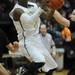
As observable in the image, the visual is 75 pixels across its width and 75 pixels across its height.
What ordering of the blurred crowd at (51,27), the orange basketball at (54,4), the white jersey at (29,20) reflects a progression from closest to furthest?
the orange basketball at (54,4) < the white jersey at (29,20) < the blurred crowd at (51,27)

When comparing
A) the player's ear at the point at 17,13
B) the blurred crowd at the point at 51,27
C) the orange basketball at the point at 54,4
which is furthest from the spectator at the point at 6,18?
the orange basketball at the point at 54,4

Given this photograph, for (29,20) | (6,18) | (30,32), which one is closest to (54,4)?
(29,20)

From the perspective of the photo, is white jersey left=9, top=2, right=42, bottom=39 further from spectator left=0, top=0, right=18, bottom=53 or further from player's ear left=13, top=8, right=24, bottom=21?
spectator left=0, top=0, right=18, bottom=53

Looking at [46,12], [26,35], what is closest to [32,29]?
[26,35]

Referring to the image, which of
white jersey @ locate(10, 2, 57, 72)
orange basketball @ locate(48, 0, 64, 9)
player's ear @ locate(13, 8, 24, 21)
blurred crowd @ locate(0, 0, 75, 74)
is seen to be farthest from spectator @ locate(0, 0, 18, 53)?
orange basketball @ locate(48, 0, 64, 9)

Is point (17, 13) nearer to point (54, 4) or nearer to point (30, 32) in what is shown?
point (30, 32)

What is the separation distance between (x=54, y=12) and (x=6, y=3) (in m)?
4.18

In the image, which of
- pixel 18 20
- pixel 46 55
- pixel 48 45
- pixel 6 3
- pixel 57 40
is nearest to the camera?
pixel 18 20

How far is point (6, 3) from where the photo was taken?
8961 mm

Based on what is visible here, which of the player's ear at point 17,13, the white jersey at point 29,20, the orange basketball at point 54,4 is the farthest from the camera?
the player's ear at point 17,13

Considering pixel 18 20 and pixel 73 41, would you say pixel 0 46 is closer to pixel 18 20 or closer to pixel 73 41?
pixel 18 20

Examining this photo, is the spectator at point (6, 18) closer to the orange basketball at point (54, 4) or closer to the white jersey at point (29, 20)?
the white jersey at point (29, 20)

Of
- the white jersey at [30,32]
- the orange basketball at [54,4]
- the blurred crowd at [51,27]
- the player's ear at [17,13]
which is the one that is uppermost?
the orange basketball at [54,4]

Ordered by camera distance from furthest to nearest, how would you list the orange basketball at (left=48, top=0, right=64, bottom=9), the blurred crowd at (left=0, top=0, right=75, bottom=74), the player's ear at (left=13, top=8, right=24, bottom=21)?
the blurred crowd at (left=0, top=0, right=75, bottom=74) < the player's ear at (left=13, top=8, right=24, bottom=21) < the orange basketball at (left=48, top=0, right=64, bottom=9)
